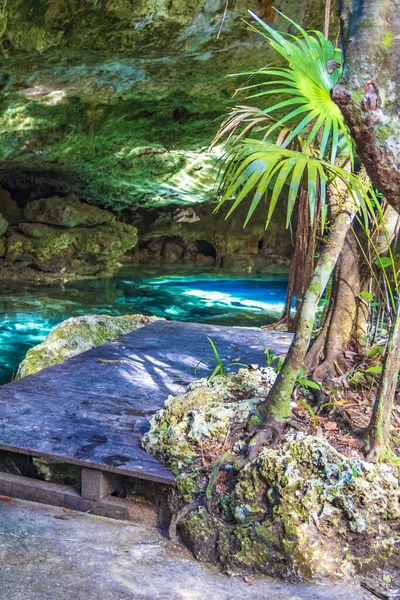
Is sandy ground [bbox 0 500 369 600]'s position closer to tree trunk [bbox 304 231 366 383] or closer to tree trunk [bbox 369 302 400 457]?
tree trunk [bbox 369 302 400 457]

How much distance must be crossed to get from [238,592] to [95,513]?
31.7 inches

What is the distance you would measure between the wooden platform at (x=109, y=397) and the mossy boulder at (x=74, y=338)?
0.95 ft

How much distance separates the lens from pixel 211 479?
229cm

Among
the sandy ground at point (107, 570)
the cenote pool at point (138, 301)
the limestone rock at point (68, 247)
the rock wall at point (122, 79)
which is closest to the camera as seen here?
the sandy ground at point (107, 570)

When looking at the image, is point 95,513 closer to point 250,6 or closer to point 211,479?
point 211,479

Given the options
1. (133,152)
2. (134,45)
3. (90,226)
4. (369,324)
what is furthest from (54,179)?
(369,324)

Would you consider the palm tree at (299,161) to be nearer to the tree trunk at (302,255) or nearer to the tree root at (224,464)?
the tree root at (224,464)

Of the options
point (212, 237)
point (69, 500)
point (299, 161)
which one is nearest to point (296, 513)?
point (69, 500)

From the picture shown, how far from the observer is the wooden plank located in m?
2.60

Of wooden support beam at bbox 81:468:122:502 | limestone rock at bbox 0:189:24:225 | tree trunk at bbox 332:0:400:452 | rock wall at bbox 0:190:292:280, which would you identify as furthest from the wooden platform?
limestone rock at bbox 0:189:24:225

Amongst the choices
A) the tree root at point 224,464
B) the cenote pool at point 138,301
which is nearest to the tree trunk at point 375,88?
the tree root at point 224,464

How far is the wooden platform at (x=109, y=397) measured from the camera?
2.56 meters

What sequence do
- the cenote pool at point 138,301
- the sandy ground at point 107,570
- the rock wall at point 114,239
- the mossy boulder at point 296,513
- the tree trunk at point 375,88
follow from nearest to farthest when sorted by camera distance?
the tree trunk at point 375,88, the sandy ground at point 107,570, the mossy boulder at point 296,513, the cenote pool at point 138,301, the rock wall at point 114,239

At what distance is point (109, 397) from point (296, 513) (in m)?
1.55
